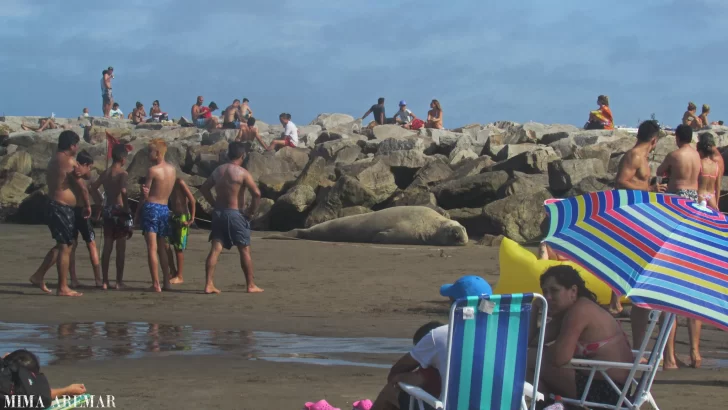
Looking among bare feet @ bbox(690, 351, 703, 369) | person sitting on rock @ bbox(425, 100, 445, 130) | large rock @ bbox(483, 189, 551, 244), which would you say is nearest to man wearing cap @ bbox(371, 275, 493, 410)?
bare feet @ bbox(690, 351, 703, 369)

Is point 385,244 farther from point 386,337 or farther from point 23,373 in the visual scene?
point 23,373

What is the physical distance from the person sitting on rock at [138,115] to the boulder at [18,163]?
25.4 feet

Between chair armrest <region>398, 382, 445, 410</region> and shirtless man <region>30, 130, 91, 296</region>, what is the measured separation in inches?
237

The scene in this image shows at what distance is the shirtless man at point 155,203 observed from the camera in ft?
32.7

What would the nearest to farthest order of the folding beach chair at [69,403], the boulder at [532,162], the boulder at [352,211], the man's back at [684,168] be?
1. the folding beach chair at [69,403]
2. the man's back at [684,168]
3. the boulder at [352,211]
4. the boulder at [532,162]

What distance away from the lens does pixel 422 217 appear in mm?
14117

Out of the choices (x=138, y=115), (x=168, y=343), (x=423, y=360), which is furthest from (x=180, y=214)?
(x=138, y=115)

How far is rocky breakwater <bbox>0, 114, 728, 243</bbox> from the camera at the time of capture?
1570 cm

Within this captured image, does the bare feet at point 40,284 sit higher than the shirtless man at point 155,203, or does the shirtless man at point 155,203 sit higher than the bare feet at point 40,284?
the shirtless man at point 155,203

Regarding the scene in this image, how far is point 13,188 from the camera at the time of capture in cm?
2052

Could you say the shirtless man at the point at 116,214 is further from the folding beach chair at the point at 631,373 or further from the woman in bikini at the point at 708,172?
the folding beach chair at the point at 631,373

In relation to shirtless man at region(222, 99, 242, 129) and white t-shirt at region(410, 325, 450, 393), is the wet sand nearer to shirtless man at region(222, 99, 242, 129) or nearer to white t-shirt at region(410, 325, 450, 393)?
white t-shirt at region(410, 325, 450, 393)

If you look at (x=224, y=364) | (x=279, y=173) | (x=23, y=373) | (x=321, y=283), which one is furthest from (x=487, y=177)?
(x=23, y=373)

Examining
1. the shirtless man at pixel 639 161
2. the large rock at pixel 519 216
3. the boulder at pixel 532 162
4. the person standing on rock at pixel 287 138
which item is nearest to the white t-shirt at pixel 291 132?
the person standing on rock at pixel 287 138
